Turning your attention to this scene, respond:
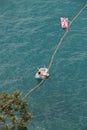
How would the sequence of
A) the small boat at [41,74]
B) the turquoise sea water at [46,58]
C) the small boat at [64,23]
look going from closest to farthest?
the turquoise sea water at [46,58] < the small boat at [41,74] < the small boat at [64,23]

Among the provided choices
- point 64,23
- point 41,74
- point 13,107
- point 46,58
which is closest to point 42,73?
point 41,74

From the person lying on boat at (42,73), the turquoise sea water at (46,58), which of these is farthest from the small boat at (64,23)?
the person lying on boat at (42,73)

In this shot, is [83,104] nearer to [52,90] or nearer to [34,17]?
[52,90]

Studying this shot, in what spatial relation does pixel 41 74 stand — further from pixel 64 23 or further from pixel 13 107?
pixel 13 107

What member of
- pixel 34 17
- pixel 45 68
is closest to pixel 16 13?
pixel 34 17

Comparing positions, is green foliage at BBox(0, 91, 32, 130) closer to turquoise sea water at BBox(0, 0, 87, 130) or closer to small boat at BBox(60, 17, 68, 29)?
turquoise sea water at BBox(0, 0, 87, 130)

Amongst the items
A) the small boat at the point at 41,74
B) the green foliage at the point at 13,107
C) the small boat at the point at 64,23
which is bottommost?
the small boat at the point at 41,74

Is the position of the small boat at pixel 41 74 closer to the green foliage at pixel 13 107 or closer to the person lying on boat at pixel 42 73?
the person lying on boat at pixel 42 73

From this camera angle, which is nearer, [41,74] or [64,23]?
[41,74]
